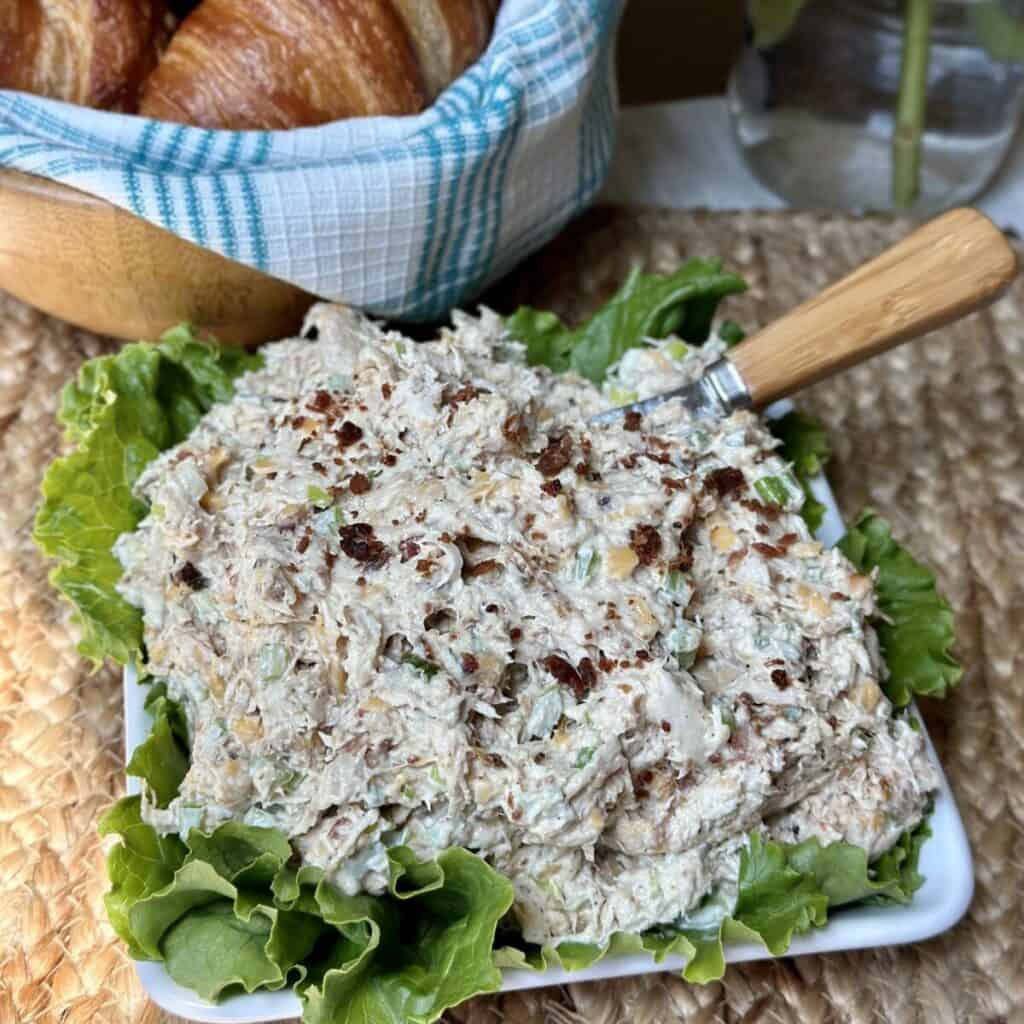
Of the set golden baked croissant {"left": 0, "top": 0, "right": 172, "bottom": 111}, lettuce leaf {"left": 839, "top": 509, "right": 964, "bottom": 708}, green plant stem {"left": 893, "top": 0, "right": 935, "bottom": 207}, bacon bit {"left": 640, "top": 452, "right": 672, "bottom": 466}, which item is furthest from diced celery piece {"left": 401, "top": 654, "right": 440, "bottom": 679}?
green plant stem {"left": 893, "top": 0, "right": 935, "bottom": 207}

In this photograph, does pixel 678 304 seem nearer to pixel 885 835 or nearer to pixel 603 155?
pixel 603 155

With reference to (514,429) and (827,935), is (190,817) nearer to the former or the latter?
(514,429)

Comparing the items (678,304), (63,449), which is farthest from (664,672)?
(63,449)

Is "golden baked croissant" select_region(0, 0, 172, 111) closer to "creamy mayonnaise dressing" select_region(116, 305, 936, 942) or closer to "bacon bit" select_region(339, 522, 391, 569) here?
"creamy mayonnaise dressing" select_region(116, 305, 936, 942)

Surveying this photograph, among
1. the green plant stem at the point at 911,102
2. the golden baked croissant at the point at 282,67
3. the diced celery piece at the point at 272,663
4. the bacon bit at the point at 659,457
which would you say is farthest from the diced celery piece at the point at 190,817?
the green plant stem at the point at 911,102

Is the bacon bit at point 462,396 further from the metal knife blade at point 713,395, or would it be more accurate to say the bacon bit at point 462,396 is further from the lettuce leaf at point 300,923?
the lettuce leaf at point 300,923

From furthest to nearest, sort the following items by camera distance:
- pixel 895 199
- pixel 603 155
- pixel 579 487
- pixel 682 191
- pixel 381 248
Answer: pixel 682 191 < pixel 895 199 < pixel 603 155 < pixel 381 248 < pixel 579 487
